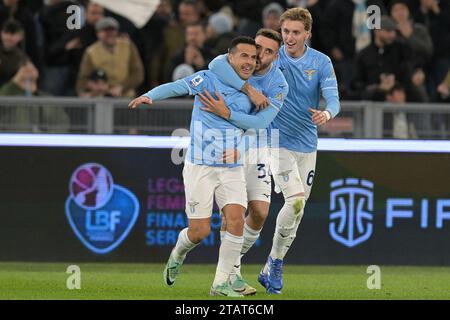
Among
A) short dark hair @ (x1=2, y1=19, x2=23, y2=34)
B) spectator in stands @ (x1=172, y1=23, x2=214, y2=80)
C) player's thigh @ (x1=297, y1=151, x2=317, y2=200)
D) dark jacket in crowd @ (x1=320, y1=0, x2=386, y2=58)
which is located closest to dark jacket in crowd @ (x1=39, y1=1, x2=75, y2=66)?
short dark hair @ (x1=2, y1=19, x2=23, y2=34)

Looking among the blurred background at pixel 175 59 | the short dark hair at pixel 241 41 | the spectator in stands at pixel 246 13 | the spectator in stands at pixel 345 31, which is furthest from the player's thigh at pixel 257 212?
the spectator in stands at pixel 246 13

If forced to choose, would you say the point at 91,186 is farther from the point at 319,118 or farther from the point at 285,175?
the point at 319,118

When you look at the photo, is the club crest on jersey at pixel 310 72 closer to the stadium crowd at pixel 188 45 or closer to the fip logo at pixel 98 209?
the fip logo at pixel 98 209

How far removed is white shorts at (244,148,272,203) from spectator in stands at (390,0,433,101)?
6436mm

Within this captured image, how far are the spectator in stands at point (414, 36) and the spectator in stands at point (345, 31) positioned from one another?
0.26 meters

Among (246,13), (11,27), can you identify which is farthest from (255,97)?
(246,13)

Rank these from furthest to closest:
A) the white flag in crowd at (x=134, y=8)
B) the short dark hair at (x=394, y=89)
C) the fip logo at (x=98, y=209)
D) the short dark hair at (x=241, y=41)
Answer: the short dark hair at (x=394, y=89) → the white flag in crowd at (x=134, y=8) → the fip logo at (x=98, y=209) → the short dark hair at (x=241, y=41)

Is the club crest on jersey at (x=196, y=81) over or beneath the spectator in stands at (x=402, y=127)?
over

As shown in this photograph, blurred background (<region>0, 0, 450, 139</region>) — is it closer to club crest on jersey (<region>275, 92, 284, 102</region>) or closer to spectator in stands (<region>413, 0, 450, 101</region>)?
spectator in stands (<region>413, 0, 450, 101</region>)

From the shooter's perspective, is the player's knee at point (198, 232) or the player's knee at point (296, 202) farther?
the player's knee at point (296, 202)

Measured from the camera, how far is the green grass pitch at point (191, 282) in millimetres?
12555

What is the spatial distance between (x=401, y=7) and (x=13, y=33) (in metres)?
5.30

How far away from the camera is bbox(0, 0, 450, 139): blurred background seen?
16.5 meters

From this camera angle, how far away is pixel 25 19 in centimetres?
1845
